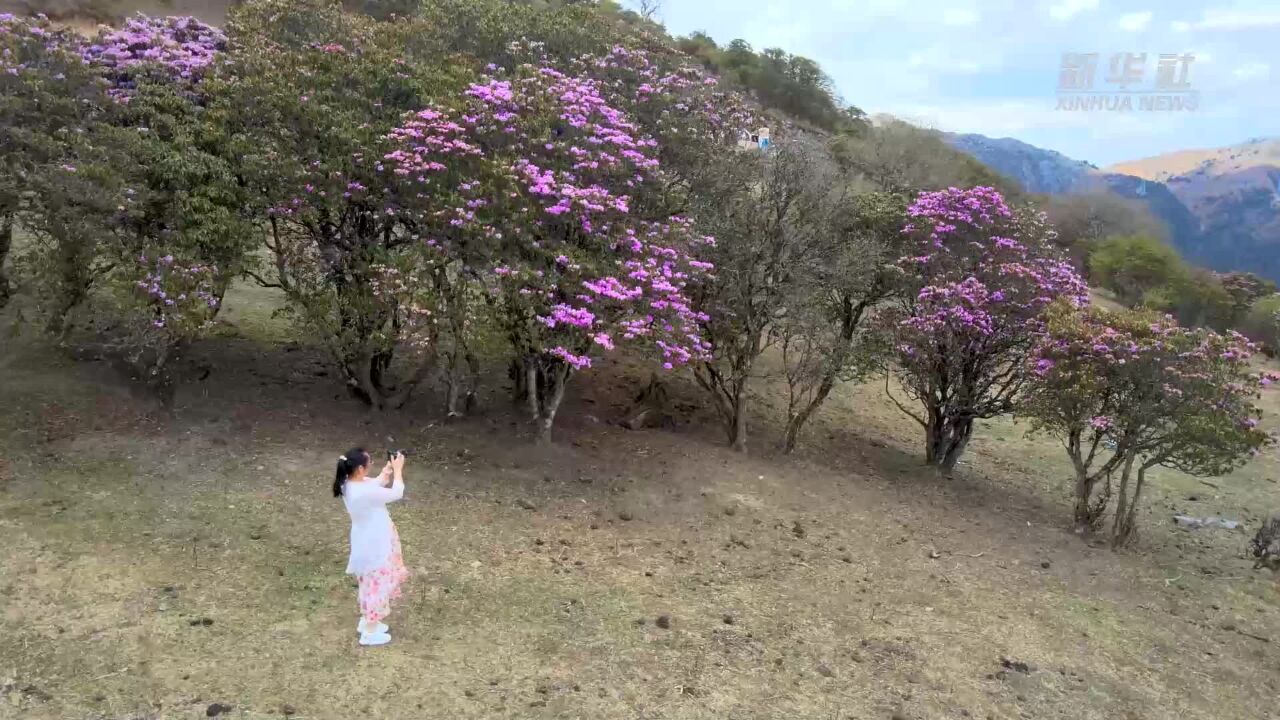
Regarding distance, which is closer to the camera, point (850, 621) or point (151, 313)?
point (850, 621)

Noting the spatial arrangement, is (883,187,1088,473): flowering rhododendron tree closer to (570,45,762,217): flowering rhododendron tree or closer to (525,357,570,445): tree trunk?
(570,45,762,217): flowering rhododendron tree

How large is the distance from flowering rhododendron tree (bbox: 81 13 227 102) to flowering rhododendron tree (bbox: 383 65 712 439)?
339cm

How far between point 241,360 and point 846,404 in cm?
1183

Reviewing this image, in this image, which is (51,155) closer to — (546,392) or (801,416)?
(546,392)

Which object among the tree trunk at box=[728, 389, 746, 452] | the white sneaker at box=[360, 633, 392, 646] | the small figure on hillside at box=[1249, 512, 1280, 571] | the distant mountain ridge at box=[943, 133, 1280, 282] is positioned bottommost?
the white sneaker at box=[360, 633, 392, 646]

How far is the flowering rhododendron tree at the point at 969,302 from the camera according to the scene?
11.1m

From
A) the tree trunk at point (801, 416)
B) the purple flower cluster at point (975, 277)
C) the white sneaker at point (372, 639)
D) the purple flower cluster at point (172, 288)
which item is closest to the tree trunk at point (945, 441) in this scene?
the purple flower cluster at point (975, 277)

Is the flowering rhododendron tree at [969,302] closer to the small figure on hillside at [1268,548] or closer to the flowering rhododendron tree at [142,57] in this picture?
the small figure on hillside at [1268,548]

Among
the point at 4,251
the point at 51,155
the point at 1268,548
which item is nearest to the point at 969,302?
the point at 1268,548

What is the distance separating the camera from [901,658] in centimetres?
643

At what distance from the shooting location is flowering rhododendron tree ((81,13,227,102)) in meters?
10.0

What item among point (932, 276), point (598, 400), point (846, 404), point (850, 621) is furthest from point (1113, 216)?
point (850, 621)

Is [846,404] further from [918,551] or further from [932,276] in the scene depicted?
[918,551]

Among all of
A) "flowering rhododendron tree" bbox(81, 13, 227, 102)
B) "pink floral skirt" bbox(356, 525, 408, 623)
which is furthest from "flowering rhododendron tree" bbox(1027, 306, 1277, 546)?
"flowering rhododendron tree" bbox(81, 13, 227, 102)
